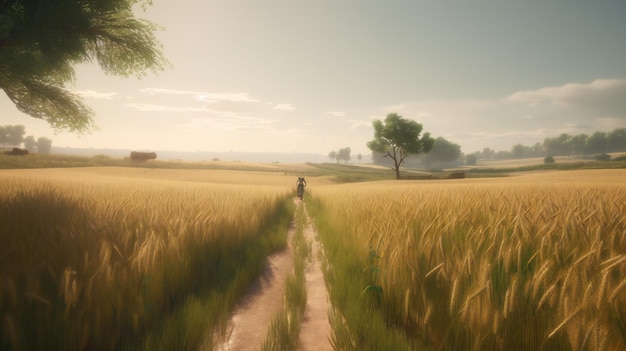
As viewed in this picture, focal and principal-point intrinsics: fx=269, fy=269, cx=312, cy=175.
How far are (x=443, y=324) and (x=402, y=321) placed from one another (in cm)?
41

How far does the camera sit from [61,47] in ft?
25.4

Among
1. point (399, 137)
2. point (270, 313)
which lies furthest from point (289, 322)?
point (399, 137)

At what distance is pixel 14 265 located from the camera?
226cm

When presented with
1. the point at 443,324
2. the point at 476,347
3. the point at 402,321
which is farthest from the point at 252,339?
the point at 476,347

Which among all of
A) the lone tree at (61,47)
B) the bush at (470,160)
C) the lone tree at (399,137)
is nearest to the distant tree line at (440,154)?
the bush at (470,160)

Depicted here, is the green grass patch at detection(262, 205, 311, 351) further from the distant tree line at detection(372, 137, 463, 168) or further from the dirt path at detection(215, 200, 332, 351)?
the distant tree line at detection(372, 137, 463, 168)

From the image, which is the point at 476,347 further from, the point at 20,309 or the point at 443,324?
the point at 20,309

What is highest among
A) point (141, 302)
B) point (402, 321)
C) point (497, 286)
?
point (497, 286)

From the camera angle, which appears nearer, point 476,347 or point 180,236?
point 476,347

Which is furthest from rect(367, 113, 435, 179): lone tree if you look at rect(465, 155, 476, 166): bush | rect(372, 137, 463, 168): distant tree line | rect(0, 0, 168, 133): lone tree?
rect(465, 155, 476, 166): bush

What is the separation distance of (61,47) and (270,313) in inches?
388

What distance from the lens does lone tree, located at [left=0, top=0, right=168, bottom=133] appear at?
21.3ft

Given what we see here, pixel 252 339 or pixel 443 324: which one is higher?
pixel 443 324

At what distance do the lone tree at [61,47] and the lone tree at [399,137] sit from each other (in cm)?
4114
